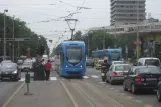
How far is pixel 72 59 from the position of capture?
37.0 m

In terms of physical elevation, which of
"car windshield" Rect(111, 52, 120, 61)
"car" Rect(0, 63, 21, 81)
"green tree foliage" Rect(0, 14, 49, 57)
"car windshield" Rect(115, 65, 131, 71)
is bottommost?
"car" Rect(0, 63, 21, 81)

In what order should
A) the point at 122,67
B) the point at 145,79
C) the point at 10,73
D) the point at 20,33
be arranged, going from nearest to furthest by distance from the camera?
the point at 145,79, the point at 122,67, the point at 10,73, the point at 20,33

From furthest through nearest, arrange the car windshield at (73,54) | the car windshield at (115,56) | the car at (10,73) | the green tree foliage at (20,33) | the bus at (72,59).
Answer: the green tree foliage at (20,33) → the car windshield at (115,56) → the car windshield at (73,54) → the bus at (72,59) → the car at (10,73)

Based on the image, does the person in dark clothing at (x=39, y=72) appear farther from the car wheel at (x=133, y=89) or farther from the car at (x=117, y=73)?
the car wheel at (x=133, y=89)

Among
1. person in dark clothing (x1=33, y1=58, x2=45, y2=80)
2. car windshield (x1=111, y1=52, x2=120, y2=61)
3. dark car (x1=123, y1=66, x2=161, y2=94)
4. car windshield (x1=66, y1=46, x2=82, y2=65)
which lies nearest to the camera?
dark car (x1=123, y1=66, x2=161, y2=94)

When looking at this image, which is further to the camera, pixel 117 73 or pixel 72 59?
pixel 72 59

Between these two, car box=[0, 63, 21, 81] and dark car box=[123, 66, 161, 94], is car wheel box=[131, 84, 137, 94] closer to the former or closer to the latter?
dark car box=[123, 66, 161, 94]

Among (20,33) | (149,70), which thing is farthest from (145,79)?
(20,33)

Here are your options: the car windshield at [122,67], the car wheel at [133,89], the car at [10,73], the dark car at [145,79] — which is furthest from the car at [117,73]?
the car at [10,73]

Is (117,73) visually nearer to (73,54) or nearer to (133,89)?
(133,89)

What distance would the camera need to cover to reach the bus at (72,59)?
3678 centimetres

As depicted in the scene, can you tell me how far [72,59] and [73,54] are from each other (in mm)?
469

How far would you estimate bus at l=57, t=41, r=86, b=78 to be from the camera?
36.8m

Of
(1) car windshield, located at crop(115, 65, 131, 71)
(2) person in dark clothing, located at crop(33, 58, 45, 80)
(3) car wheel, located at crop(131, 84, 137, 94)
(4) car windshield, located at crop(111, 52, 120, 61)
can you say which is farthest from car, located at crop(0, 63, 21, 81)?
(4) car windshield, located at crop(111, 52, 120, 61)
